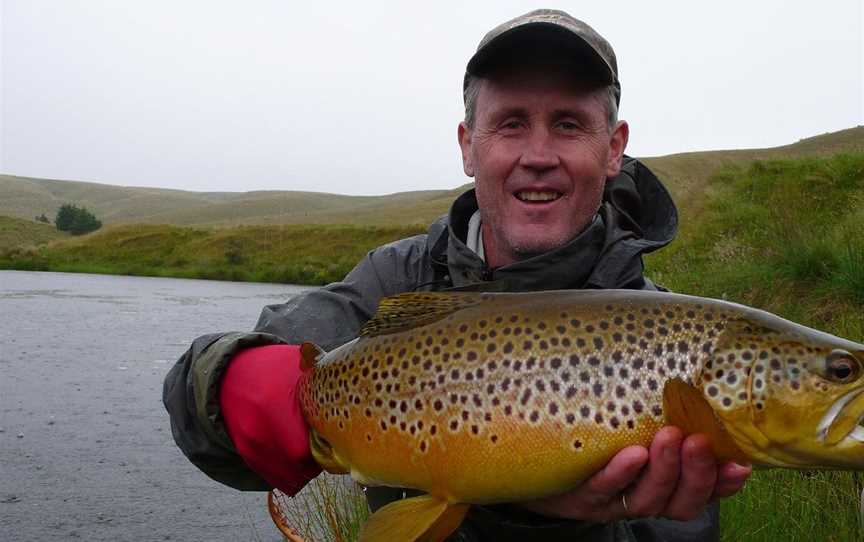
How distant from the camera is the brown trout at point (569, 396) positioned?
75.8 inches

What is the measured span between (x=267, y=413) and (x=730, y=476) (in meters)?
1.35

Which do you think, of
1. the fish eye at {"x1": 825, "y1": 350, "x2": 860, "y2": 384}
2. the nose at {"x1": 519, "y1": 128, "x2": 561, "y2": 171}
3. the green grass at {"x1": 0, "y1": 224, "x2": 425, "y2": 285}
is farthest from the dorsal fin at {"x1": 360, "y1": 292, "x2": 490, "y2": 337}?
the green grass at {"x1": 0, "y1": 224, "x2": 425, "y2": 285}

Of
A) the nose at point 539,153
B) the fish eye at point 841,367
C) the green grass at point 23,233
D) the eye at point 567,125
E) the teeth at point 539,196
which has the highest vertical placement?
the eye at point 567,125

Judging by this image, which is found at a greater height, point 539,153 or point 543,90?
point 543,90

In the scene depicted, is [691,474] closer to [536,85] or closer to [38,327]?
[536,85]

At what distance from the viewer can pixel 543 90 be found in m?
2.80

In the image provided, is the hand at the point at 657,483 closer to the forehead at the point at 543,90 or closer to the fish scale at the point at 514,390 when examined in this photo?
the fish scale at the point at 514,390

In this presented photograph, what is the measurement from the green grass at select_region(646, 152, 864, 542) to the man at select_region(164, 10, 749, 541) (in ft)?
3.68

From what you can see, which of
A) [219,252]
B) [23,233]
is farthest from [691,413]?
[23,233]

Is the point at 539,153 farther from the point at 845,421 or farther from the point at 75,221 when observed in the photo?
the point at 75,221

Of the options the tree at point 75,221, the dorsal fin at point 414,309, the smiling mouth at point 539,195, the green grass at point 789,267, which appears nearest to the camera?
the dorsal fin at point 414,309

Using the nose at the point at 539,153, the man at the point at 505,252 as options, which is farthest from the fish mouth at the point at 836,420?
the nose at the point at 539,153

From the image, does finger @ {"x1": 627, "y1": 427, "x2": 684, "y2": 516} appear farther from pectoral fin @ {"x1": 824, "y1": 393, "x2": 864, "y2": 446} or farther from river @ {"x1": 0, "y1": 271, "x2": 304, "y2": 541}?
river @ {"x1": 0, "y1": 271, "x2": 304, "y2": 541}

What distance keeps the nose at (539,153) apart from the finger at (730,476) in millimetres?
1252
